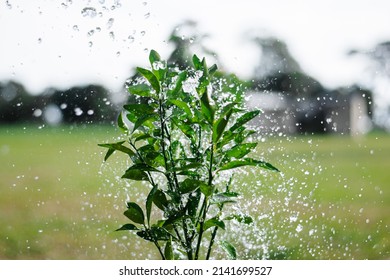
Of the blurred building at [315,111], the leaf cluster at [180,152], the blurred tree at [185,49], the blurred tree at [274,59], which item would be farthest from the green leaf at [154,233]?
the blurred tree at [274,59]

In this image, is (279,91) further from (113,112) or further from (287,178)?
(113,112)

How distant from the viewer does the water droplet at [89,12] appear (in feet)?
5.77

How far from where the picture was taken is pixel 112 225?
2.36 m

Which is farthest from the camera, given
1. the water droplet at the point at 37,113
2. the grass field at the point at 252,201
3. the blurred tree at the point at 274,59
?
the water droplet at the point at 37,113

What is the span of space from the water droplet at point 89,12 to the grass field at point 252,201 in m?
0.59

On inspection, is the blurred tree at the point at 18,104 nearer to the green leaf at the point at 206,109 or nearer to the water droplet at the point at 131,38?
the water droplet at the point at 131,38

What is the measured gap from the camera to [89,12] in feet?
5.81

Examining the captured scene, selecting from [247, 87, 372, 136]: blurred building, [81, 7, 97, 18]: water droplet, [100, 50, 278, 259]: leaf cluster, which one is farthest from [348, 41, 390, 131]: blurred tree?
[100, 50, 278, 259]: leaf cluster

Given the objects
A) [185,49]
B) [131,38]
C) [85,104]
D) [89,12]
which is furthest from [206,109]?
[85,104]

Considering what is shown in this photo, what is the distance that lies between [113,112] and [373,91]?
1363 millimetres

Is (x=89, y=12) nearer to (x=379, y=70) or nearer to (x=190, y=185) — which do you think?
(x=190, y=185)

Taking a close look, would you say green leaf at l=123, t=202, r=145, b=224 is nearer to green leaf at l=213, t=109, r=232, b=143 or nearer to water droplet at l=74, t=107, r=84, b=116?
green leaf at l=213, t=109, r=232, b=143

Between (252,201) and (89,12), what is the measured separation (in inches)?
39.4
